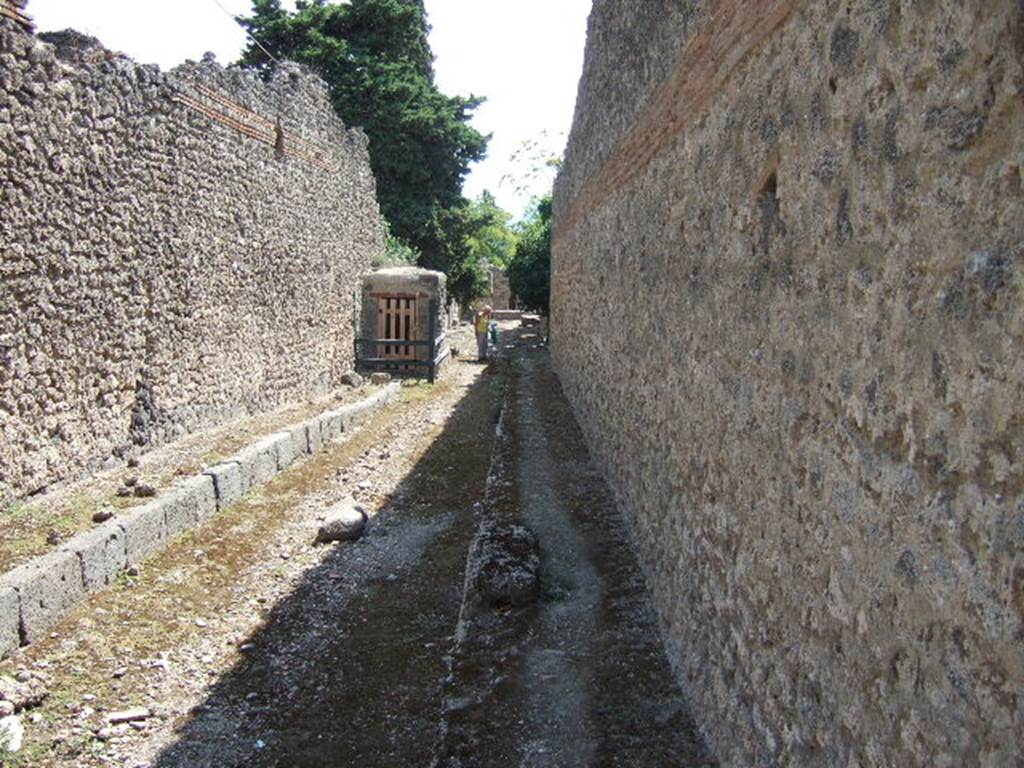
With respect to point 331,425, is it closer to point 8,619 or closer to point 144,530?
point 144,530

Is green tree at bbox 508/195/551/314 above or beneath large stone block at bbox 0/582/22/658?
above

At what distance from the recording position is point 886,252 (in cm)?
172

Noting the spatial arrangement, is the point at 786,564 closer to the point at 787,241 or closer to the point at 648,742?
the point at 787,241

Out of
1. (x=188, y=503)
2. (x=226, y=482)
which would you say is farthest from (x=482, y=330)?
(x=188, y=503)

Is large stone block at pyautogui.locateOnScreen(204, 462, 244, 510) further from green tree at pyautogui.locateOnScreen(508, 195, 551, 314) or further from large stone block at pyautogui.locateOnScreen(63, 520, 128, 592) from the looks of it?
green tree at pyautogui.locateOnScreen(508, 195, 551, 314)

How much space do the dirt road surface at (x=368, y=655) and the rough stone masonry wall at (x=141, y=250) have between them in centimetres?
144

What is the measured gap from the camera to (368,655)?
4.52m

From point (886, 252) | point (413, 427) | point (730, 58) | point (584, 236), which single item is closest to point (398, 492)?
point (413, 427)

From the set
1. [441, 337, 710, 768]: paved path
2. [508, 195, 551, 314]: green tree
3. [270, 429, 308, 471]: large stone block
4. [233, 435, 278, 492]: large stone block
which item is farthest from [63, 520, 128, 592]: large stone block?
[508, 195, 551, 314]: green tree

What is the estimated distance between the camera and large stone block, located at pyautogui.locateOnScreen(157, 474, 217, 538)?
19.2 ft

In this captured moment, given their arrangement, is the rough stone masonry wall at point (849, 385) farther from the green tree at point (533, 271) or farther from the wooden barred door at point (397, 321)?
the green tree at point (533, 271)

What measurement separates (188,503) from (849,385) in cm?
527

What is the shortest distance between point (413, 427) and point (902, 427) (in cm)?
941

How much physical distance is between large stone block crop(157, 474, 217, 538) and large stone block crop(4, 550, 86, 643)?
3.67 ft
